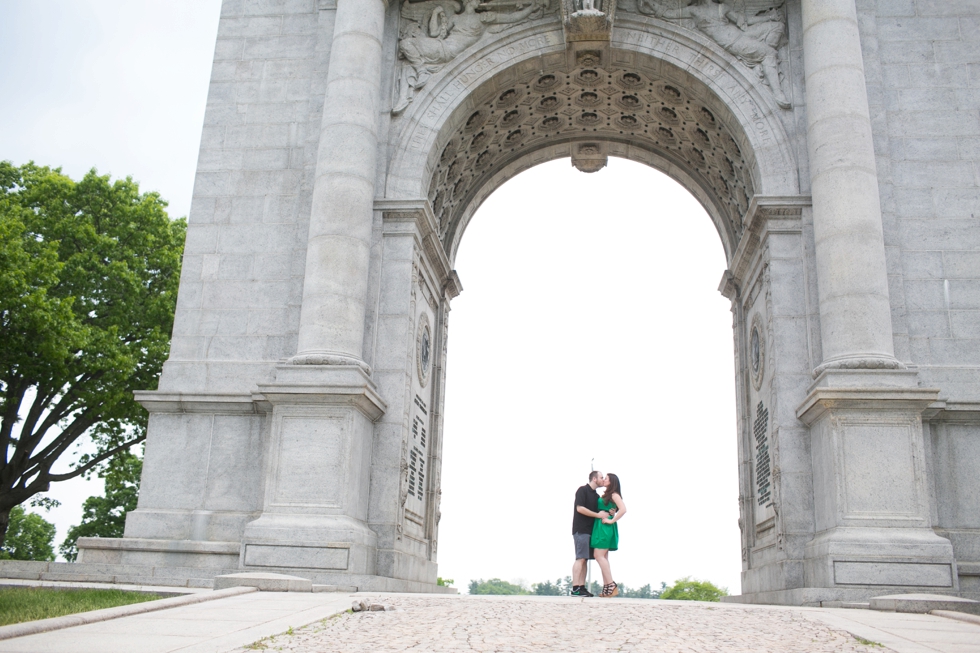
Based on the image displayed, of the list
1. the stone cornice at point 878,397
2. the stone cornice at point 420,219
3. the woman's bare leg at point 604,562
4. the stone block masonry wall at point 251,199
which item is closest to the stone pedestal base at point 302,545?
the stone block masonry wall at point 251,199

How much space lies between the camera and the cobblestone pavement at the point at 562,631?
316 inches

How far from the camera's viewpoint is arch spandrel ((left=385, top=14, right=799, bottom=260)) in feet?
67.4

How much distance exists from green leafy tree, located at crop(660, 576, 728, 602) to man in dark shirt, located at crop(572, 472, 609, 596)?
3655 inches

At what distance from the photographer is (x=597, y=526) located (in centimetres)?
1620

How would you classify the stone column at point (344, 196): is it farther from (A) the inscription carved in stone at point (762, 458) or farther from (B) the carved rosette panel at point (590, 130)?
(A) the inscription carved in stone at point (762, 458)

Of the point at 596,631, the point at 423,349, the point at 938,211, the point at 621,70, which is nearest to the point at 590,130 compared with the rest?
the point at 621,70

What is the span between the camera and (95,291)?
106ft

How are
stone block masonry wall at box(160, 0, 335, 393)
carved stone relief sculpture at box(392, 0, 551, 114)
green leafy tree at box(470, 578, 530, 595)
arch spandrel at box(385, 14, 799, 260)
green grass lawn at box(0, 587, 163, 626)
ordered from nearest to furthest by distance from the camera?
1. green grass lawn at box(0, 587, 163, 626)
2. stone block masonry wall at box(160, 0, 335, 393)
3. arch spandrel at box(385, 14, 799, 260)
4. carved stone relief sculpture at box(392, 0, 551, 114)
5. green leafy tree at box(470, 578, 530, 595)

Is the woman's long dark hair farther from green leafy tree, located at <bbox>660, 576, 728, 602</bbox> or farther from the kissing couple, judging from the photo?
green leafy tree, located at <bbox>660, 576, 728, 602</bbox>

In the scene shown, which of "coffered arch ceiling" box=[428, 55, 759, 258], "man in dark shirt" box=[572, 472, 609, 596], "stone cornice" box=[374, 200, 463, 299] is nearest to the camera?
"man in dark shirt" box=[572, 472, 609, 596]

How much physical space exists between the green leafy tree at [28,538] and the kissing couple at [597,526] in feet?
192

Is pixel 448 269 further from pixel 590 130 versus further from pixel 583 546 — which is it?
pixel 583 546

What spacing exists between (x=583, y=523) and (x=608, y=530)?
20.6 inches

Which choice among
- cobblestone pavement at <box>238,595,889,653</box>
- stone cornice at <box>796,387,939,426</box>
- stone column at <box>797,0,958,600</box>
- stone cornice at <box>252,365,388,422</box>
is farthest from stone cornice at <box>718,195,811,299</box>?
cobblestone pavement at <box>238,595,889,653</box>
